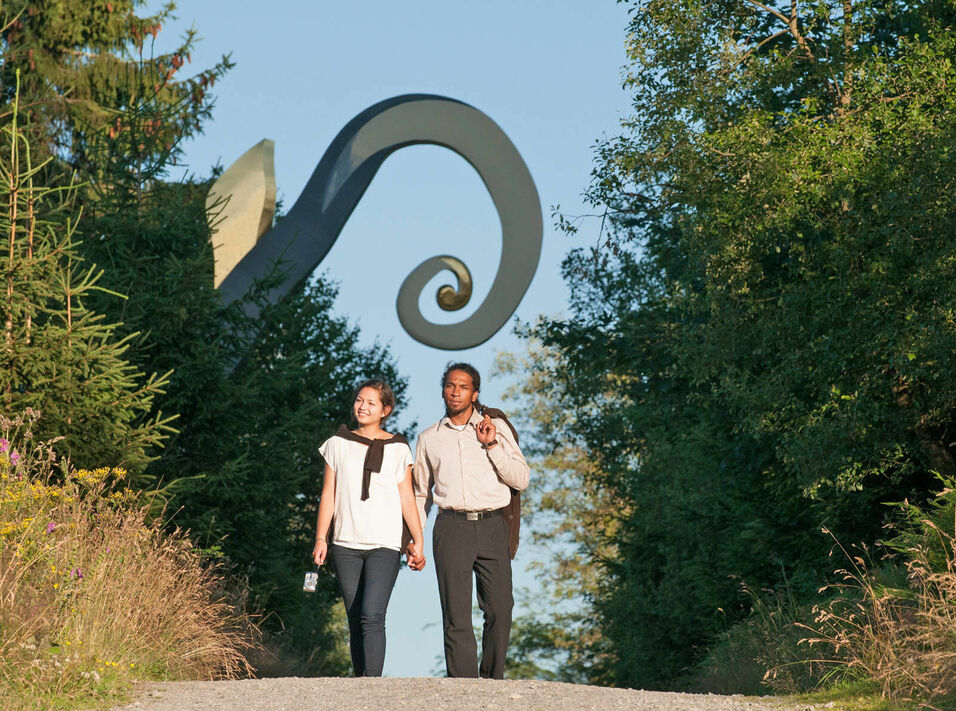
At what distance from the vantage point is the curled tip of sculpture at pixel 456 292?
16.7m

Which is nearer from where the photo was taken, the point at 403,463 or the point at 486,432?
the point at 486,432

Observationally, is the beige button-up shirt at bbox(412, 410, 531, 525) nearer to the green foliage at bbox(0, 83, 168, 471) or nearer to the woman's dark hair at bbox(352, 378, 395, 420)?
the woman's dark hair at bbox(352, 378, 395, 420)

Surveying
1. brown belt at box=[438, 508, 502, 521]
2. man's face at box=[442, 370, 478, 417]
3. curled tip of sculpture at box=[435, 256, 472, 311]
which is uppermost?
curled tip of sculpture at box=[435, 256, 472, 311]

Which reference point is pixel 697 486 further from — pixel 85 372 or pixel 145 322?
pixel 85 372

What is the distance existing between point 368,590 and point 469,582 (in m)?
0.62

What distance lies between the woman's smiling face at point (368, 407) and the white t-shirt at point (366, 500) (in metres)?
0.16

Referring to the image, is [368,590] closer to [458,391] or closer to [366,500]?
[366,500]

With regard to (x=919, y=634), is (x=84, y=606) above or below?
above

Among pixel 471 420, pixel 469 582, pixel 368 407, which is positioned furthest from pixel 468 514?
pixel 368 407

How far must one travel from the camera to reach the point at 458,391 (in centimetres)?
759

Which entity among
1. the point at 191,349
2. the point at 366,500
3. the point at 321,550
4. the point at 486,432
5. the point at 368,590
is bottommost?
the point at 368,590

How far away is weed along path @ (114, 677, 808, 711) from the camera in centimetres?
620

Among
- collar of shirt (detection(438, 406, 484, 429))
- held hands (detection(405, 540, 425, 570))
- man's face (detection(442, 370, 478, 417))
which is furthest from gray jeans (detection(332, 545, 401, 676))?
man's face (detection(442, 370, 478, 417))

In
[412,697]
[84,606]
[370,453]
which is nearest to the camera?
[412,697]
